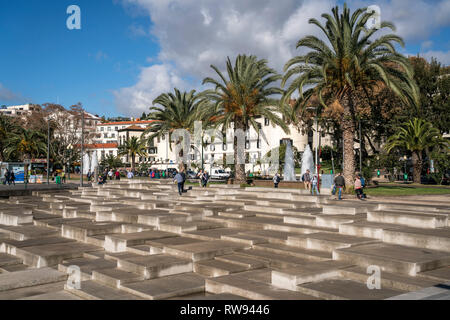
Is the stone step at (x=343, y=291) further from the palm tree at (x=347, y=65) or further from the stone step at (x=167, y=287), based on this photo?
the palm tree at (x=347, y=65)

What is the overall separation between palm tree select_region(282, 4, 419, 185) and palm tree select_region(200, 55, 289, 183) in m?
5.53

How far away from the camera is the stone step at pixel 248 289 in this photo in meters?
5.85

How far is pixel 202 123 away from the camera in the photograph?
30.0 meters

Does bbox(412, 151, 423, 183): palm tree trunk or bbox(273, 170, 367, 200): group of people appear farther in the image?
bbox(412, 151, 423, 183): palm tree trunk

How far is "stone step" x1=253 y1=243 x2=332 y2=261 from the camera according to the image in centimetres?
771

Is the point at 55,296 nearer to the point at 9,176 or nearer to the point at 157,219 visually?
the point at 157,219

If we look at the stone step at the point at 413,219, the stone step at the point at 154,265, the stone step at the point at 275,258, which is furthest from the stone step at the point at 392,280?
the stone step at the point at 413,219

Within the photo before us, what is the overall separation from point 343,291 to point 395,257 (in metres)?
1.56

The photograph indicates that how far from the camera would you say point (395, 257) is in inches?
270

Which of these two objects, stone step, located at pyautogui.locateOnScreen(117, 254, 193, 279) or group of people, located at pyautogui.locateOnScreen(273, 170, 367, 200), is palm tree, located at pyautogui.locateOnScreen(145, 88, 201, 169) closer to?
group of people, located at pyautogui.locateOnScreen(273, 170, 367, 200)

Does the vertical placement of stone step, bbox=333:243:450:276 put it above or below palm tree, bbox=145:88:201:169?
below

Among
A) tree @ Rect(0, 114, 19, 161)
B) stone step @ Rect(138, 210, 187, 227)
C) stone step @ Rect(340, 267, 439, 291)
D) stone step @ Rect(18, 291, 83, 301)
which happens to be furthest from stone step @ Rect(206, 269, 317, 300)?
tree @ Rect(0, 114, 19, 161)

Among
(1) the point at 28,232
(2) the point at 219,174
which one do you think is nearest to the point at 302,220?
(1) the point at 28,232

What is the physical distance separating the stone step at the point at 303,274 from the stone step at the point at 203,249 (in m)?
1.92
